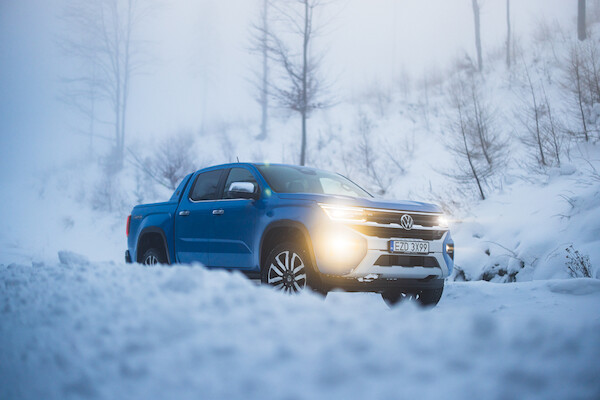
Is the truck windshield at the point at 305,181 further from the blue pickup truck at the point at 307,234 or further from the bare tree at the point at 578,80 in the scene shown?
the bare tree at the point at 578,80

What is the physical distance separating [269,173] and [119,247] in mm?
12258

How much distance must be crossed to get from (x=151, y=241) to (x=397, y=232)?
369 cm

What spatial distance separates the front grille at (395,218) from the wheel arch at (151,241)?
3001mm

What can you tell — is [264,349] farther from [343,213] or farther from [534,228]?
[534,228]

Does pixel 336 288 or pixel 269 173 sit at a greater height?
pixel 269 173

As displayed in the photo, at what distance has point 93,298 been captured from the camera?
138 inches

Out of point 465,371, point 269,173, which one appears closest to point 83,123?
point 269,173

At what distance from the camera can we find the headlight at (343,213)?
4884mm

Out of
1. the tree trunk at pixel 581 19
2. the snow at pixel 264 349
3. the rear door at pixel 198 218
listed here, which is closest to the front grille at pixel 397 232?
the snow at pixel 264 349

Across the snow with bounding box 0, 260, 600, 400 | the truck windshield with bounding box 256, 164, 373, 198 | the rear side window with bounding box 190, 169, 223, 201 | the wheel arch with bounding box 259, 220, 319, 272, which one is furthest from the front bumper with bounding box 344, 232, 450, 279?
the rear side window with bounding box 190, 169, 223, 201

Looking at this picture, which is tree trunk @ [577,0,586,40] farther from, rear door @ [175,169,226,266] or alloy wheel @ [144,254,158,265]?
alloy wheel @ [144,254,158,265]

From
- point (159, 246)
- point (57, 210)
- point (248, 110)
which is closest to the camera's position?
point (159, 246)

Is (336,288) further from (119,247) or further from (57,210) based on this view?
(57,210)

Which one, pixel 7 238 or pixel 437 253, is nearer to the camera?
pixel 437 253
